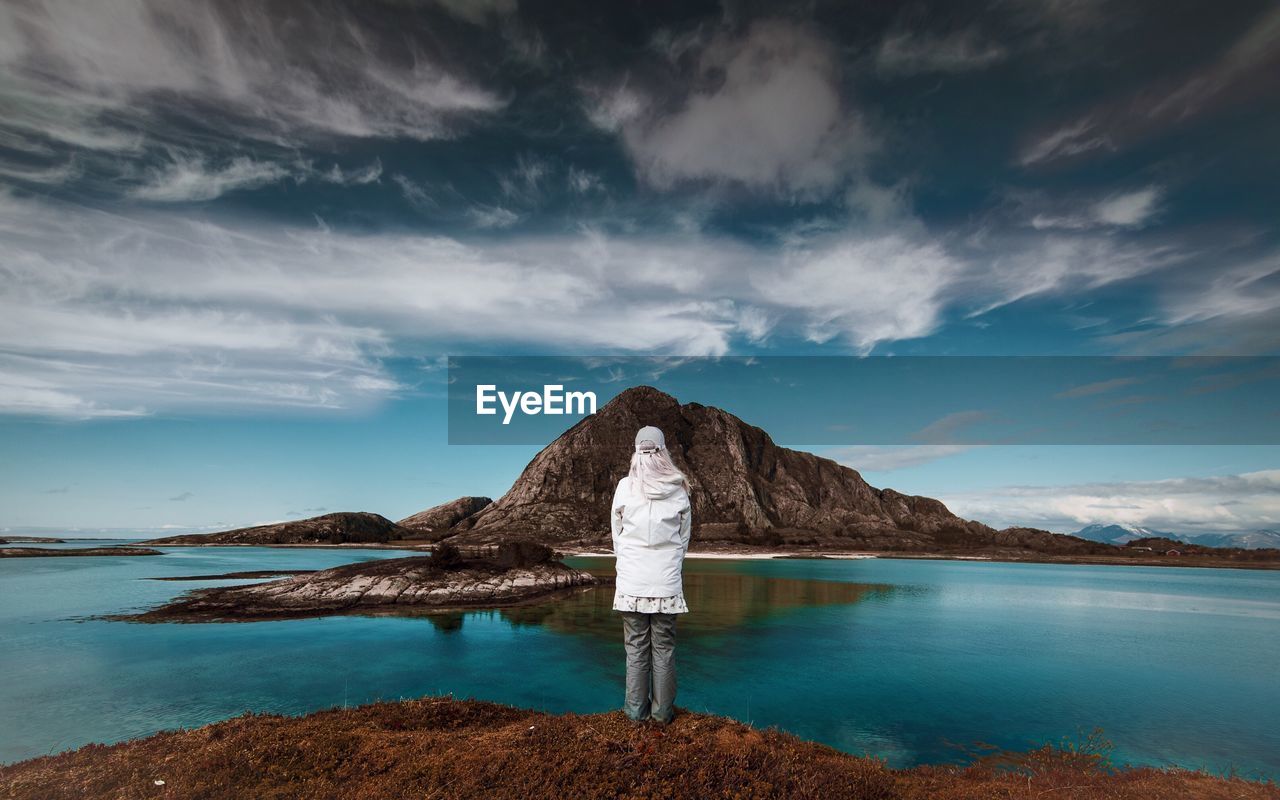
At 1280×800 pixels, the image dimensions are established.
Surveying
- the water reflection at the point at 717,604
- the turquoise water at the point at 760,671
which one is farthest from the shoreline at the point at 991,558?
the turquoise water at the point at 760,671

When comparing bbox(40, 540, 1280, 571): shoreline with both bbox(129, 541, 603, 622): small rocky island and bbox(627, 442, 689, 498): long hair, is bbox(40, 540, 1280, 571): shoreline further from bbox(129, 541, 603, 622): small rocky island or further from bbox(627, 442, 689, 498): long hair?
bbox(627, 442, 689, 498): long hair

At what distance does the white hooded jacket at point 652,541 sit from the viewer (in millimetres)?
9680

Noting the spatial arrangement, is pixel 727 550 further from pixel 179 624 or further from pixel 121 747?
pixel 121 747

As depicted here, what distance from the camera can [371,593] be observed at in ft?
167

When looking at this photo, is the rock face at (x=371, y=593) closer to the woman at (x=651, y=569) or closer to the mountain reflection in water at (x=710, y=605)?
the mountain reflection in water at (x=710, y=605)

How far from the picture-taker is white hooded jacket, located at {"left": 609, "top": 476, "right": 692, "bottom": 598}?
9680mm

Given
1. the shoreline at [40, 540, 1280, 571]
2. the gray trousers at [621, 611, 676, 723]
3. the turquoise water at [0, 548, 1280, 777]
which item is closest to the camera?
the gray trousers at [621, 611, 676, 723]

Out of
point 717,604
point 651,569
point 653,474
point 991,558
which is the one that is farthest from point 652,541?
point 991,558

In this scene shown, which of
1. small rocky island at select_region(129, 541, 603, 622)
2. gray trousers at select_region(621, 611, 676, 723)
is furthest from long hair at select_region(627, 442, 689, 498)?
small rocky island at select_region(129, 541, 603, 622)

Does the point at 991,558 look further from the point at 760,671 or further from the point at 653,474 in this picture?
the point at 653,474

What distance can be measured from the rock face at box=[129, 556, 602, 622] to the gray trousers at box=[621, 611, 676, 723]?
44.3m

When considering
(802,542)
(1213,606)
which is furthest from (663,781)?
(802,542)

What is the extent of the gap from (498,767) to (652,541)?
4164 mm

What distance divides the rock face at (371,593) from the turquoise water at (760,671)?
4.22m
